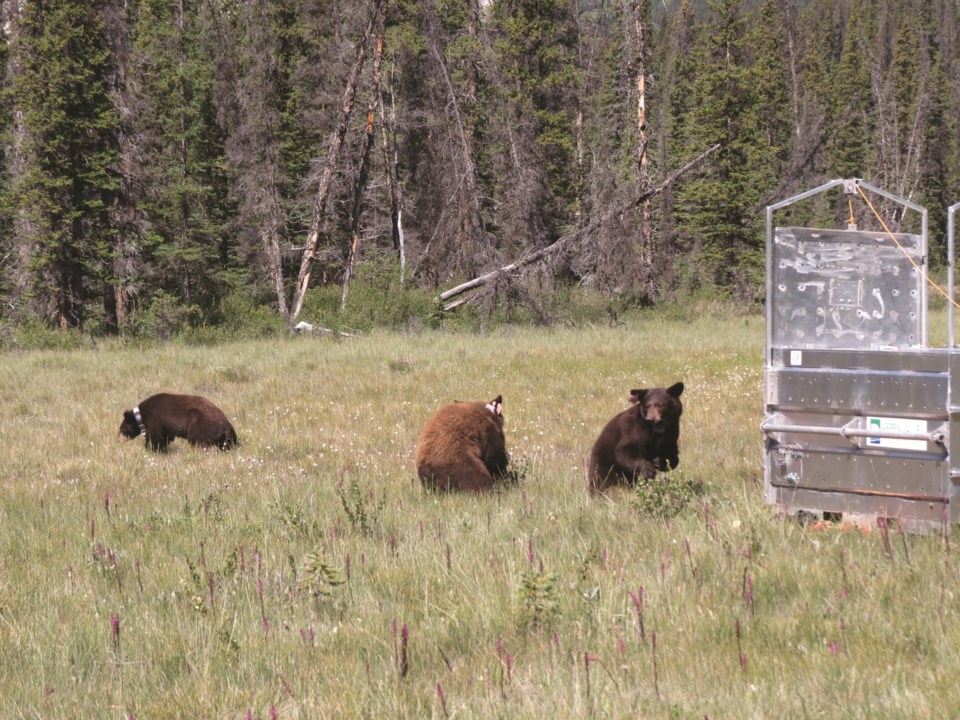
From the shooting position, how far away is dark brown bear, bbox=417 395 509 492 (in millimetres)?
7246

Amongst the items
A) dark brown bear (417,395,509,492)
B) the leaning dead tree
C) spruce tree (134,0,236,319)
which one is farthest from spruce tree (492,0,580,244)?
dark brown bear (417,395,509,492)

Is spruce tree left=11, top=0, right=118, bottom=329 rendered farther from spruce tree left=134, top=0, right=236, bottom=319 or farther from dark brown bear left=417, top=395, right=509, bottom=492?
dark brown bear left=417, top=395, right=509, bottom=492

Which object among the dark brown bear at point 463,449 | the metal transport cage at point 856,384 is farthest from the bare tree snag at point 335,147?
the metal transport cage at point 856,384

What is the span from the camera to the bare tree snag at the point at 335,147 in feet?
90.1

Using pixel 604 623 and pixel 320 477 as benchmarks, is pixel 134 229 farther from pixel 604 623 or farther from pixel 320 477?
pixel 604 623

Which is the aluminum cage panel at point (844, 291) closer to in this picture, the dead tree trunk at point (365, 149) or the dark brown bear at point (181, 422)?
the dark brown bear at point (181, 422)

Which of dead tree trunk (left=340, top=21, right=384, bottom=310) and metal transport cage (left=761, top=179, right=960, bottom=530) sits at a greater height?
dead tree trunk (left=340, top=21, right=384, bottom=310)

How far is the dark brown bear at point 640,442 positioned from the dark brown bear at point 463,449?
0.97 meters

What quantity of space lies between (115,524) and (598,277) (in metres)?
23.1

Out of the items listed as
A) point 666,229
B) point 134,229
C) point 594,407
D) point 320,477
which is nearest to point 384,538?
point 320,477

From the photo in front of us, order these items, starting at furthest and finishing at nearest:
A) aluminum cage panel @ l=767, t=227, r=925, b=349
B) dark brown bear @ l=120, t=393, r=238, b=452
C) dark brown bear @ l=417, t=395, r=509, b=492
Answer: dark brown bear @ l=120, t=393, r=238, b=452 < dark brown bear @ l=417, t=395, r=509, b=492 < aluminum cage panel @ l=767, t=227, r=925, b=349

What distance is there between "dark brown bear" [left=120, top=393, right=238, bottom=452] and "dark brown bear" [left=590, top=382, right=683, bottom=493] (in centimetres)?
572

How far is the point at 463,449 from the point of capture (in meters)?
7.39

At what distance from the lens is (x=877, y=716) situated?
112 inches
